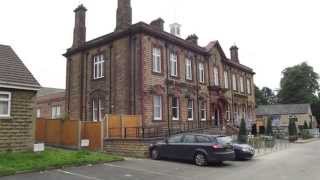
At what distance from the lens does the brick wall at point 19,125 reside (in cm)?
1844

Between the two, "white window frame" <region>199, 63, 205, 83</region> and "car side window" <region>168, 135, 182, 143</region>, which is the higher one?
"white window frame" <region>199, 63, 205, 83</region>

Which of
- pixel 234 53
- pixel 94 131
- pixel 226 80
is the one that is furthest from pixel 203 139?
pixel 234 53

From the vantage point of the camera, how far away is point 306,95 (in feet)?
298

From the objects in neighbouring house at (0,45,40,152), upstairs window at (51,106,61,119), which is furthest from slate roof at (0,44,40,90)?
upstairs window at (51,106,61,119)

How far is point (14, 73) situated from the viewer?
19.7 metres

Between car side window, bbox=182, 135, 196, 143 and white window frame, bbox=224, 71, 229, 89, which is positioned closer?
car side window, bbox=182, 135, 196, 143

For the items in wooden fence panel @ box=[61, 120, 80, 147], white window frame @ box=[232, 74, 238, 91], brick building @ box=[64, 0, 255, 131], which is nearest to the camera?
wooden fence panel @ box=[61, 120, 80, 147]

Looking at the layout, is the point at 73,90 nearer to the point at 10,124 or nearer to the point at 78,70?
the point at 78,70

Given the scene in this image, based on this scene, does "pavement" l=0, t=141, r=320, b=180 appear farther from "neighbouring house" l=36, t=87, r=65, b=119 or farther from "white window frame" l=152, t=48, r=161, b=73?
"neighbouring house" l=36, t=87, r=65, b=119

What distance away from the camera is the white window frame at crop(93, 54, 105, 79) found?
29.6m

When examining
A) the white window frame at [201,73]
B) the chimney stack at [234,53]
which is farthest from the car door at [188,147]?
the chimney stack at [234,53]

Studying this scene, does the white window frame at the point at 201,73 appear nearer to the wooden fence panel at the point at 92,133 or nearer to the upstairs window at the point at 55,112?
the wooden fence panel at the point at 92,133

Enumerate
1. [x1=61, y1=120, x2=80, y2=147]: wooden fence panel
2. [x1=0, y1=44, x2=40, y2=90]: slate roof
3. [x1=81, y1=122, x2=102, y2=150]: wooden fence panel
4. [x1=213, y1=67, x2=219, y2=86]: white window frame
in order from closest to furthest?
[x1=0, y1=44, x2=40, y2=90]: slate roof, [x1=81, y1=122, x2=102, y2=150]: wooden fence panel, [x1=61, y1=120, x2=80, y2=147]: wooden fence panel, [x1=213, y1=67, x2=219, y2=86]: white window frame

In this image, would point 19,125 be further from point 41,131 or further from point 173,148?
point 41,131
